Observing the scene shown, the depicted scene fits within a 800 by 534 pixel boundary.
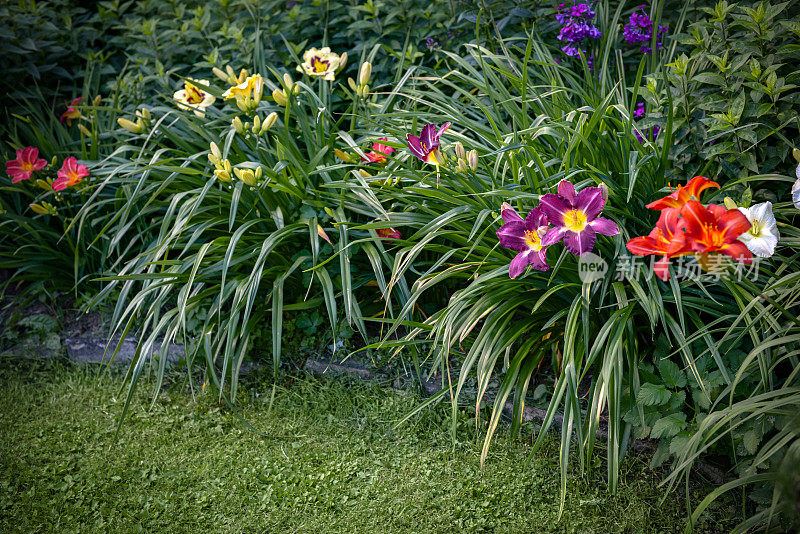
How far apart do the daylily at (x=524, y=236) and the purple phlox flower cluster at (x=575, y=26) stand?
43.7 inches

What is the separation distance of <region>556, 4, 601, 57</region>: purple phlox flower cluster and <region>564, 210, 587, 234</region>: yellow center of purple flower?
3.64ft

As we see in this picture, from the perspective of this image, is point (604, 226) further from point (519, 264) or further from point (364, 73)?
point (364, 73)

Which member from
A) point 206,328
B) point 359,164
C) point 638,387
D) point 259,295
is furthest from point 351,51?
point 638,387

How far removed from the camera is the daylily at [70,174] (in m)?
2.81

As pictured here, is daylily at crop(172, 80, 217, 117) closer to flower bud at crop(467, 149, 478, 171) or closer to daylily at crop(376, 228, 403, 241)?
daylily at crop(376, 228, 403, 241)

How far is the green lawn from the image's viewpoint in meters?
1.92

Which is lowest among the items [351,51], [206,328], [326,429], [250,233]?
[326,429]

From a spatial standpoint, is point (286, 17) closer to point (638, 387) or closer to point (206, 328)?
point (206, 328)

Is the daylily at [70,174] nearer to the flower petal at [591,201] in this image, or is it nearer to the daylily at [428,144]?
the daylily at [428,144]

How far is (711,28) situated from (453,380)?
154 centimetres

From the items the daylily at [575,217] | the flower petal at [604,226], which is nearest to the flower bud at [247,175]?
the daylily at [575,217]

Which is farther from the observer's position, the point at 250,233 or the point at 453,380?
the point at 250,233

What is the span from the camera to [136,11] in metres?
3.75

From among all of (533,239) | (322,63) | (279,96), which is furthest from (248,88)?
(533,239)
